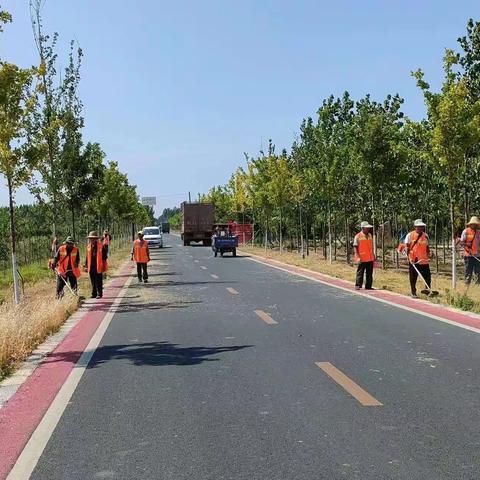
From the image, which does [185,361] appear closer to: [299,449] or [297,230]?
[299,449]

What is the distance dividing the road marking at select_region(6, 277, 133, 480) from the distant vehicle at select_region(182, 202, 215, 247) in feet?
155

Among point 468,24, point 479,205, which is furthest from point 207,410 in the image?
point 479,205

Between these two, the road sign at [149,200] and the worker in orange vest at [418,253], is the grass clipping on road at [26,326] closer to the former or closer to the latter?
the worker in orange vest at [418,253]

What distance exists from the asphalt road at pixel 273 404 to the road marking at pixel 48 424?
0.27ft

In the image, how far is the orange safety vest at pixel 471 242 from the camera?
15.4 m

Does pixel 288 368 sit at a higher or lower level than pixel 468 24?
lower

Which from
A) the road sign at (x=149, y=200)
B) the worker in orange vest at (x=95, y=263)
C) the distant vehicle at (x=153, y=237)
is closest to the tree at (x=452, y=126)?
the worker in orange vest at (x=95, y=263)

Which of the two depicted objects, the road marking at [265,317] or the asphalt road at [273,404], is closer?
the asphalt road at [273,404]

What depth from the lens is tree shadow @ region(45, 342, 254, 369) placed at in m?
8.21

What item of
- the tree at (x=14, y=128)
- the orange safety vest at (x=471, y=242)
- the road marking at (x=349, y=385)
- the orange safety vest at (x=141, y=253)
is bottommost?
the road marking at (x=349, y=385)

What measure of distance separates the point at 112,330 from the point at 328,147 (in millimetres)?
19003

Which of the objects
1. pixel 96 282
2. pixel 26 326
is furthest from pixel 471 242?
pixel 26 326

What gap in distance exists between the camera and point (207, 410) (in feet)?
19.6

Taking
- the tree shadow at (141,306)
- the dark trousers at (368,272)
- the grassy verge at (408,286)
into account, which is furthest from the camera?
the dark trousers at (368,272)
